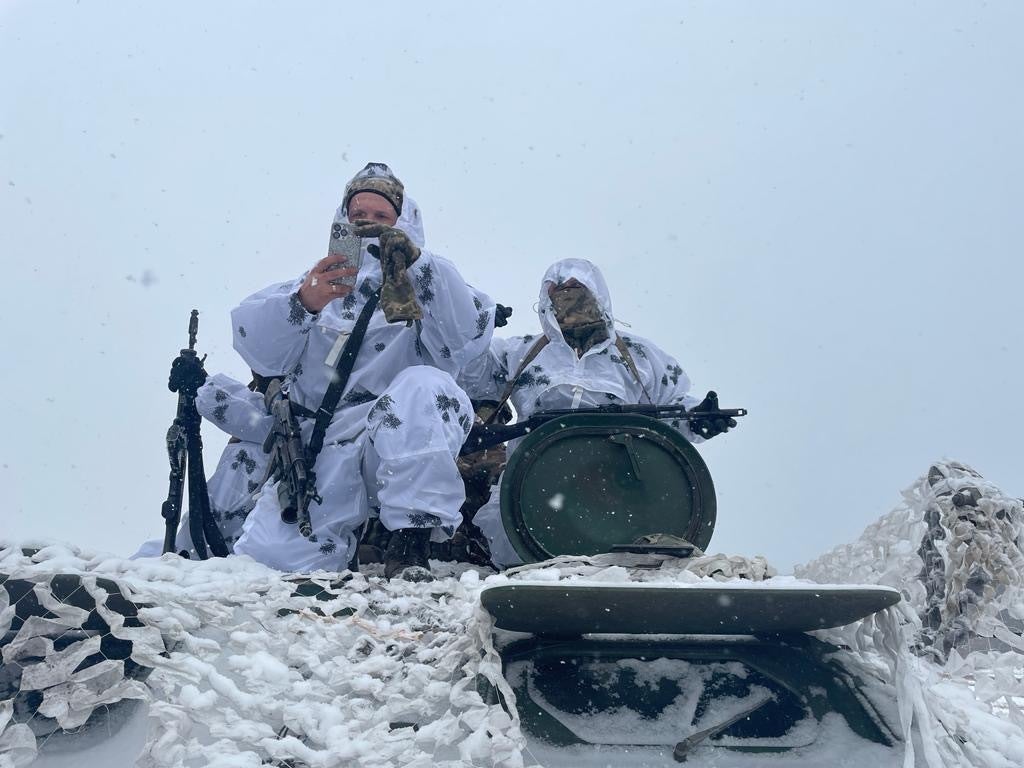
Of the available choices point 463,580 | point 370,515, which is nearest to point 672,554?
point 463,580

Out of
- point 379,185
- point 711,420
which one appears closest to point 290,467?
point 379,185

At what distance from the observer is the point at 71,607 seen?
165 centimetres

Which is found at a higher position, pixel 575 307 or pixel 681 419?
pixel 575 307

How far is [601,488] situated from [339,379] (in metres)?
1.13

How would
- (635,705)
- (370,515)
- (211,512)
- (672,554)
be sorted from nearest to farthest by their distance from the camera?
(635,705)
(672,554)
(370,515)
(211,512)

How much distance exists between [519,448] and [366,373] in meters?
0.81

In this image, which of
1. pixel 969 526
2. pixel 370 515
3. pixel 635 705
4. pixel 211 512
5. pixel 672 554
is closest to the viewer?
pixel 635 705

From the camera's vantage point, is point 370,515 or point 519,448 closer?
point 519,448

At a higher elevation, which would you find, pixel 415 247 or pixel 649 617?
pixel 415 247

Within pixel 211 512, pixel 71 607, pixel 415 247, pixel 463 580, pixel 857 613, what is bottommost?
pixel 211 512

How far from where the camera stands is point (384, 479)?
133 inches

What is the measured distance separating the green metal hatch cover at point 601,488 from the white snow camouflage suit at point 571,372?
75 centimetres

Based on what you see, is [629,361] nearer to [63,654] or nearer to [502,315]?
[502,315]

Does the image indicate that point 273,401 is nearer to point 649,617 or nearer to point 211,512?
point 211,512
